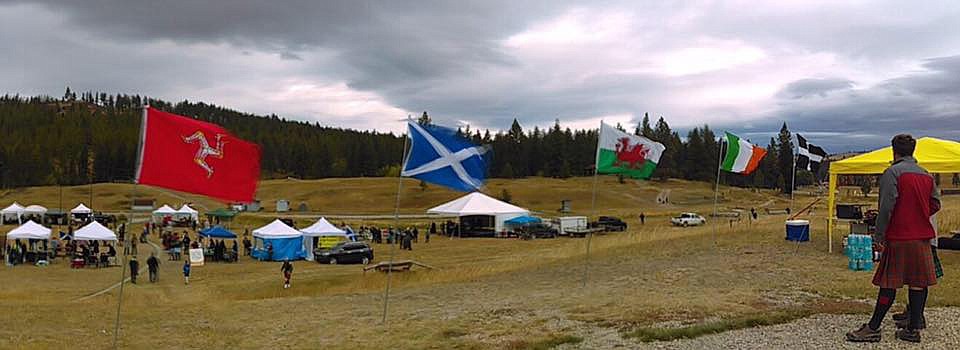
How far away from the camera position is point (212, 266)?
109 ft

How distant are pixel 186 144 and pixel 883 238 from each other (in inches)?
341

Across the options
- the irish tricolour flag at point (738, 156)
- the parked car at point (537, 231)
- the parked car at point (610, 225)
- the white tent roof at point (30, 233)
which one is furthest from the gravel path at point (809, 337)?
the parked car at point (610, 225)

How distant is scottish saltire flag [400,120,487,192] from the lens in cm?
1198

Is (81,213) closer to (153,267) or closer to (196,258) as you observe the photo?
(196,258)

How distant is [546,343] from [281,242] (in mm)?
28298

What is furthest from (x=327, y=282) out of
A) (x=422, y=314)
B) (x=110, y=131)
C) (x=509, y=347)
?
(x=110, y=131)

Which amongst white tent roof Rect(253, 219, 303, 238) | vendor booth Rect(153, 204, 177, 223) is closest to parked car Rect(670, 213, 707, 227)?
white tent roof Rect(253, 219, 303, 238)

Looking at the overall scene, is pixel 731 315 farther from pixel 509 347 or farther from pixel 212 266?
pixel 212 266

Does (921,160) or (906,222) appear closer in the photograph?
(906,222)

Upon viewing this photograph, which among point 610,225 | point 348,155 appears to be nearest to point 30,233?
point 610,225

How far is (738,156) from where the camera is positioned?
2425 centimetres

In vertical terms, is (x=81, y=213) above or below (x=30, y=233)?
below

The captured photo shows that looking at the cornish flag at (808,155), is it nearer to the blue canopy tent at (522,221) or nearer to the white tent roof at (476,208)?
the white tent roof at (476,208)

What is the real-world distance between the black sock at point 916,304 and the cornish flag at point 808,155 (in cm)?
1738
